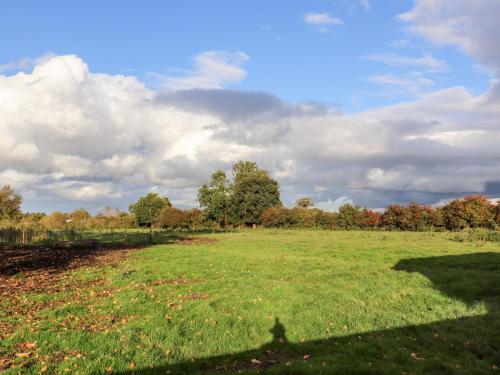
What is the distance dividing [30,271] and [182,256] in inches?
467

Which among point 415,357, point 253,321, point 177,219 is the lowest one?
point 415,357

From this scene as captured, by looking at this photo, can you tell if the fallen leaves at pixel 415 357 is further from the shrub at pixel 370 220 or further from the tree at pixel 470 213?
the shrub at pixel 370 220

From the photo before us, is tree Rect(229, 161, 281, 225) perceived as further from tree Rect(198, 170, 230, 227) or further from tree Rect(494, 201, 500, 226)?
tree Rect(494, 201, 500, 226)

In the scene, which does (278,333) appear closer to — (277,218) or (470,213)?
(470,213)

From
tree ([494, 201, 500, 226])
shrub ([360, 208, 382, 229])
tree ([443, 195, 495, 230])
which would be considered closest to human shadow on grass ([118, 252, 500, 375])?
tree ([494, 201, 500, 226])

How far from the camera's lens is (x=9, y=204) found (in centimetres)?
9106

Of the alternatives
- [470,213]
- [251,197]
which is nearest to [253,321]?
[470,213]

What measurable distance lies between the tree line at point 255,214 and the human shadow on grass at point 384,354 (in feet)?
206

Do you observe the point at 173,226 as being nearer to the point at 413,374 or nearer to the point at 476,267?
the point at 476,267

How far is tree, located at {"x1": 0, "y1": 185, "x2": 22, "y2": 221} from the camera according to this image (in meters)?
89.2

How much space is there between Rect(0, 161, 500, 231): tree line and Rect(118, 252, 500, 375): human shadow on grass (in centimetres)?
6275

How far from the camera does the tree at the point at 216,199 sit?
10775 cm

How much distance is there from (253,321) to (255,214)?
92.2m

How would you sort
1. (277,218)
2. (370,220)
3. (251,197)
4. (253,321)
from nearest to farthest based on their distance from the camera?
(253,321)
(370,220)
(277,218)
(251,197)
